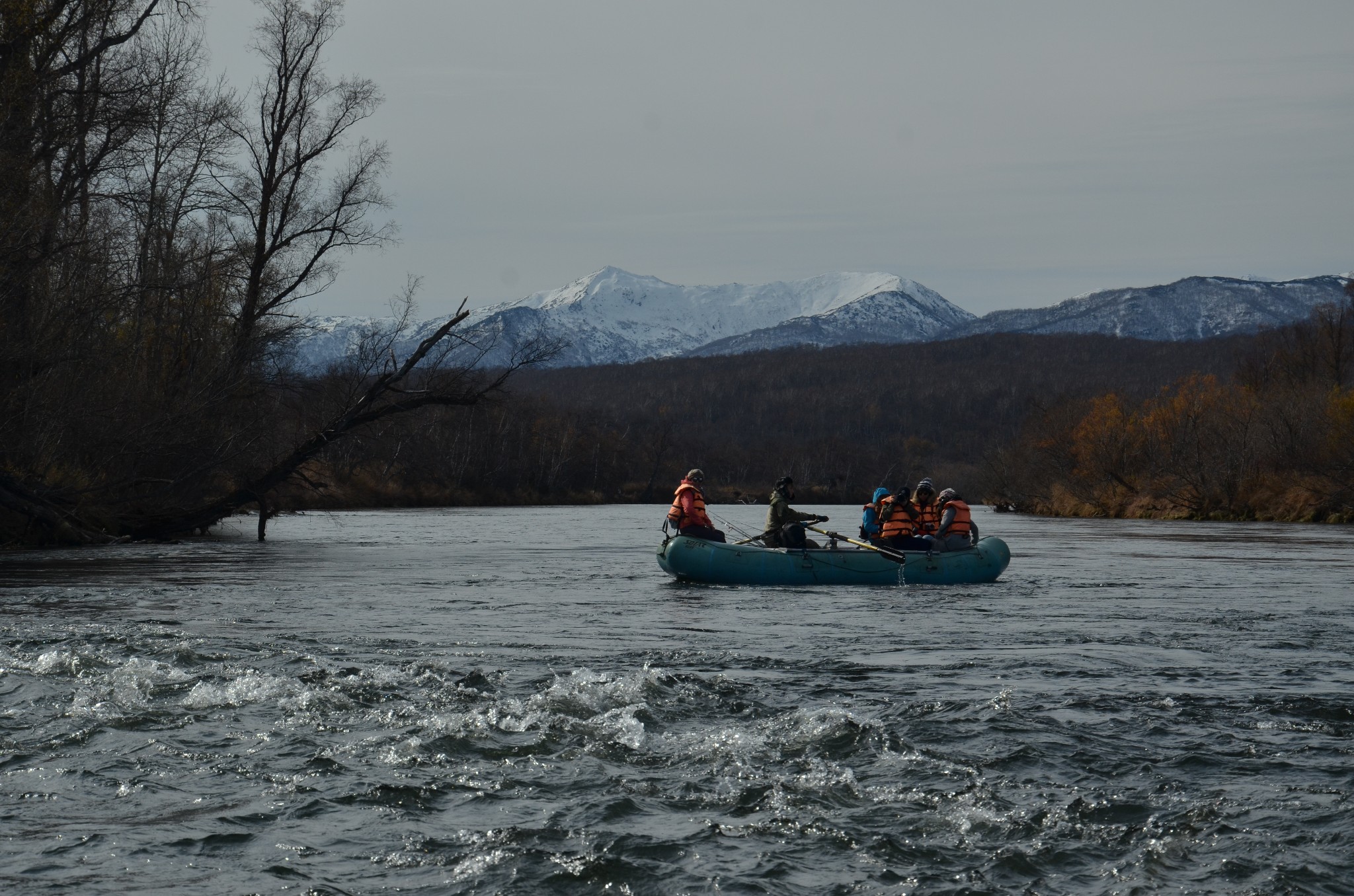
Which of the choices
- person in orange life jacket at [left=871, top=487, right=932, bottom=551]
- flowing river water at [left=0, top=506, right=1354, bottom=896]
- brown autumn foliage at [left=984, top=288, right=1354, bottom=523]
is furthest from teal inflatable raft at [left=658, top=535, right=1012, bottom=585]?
brown autumn foliage at [left=984, top=288, right=1354, bottom=523]

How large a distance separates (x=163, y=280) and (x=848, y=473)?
328 feet

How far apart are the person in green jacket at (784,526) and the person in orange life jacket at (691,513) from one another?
80cm

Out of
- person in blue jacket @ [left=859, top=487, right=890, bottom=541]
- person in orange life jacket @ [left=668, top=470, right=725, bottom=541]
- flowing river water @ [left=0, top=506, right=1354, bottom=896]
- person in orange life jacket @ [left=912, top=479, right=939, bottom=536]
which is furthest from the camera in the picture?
person in blue jacket @ [left=859, top=487, right=890, bottom=541]

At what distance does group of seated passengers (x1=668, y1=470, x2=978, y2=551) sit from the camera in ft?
65.8

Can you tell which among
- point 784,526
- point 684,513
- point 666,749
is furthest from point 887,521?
point 666,749

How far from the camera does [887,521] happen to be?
2097cm

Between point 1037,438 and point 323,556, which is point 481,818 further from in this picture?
point 1037,438

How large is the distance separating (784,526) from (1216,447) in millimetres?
35384

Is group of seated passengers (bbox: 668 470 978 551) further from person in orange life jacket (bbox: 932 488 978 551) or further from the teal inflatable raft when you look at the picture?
the teal inflatable raft

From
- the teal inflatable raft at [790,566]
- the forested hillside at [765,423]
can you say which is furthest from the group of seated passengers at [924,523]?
the forested hillside at [765,423]

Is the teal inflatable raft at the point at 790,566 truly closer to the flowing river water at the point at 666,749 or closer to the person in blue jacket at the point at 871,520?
the person in blue jacket at the point at 871,520

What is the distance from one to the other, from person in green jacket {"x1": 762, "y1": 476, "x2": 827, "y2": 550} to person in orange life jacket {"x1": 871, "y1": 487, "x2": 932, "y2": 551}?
3.35 feet

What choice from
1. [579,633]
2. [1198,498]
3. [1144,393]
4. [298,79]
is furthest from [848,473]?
[579,633]

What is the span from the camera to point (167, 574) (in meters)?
20.2
